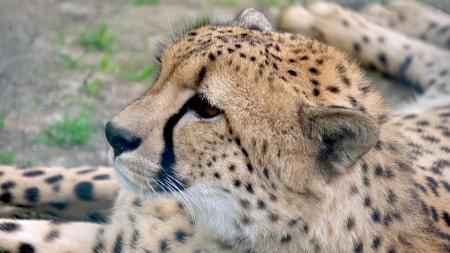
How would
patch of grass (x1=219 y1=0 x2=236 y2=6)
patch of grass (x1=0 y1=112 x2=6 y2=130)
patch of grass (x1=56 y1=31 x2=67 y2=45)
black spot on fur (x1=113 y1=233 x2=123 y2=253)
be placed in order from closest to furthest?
black spot on fur (x1=113 y1=233 x2=123 y2=253) < patch of grass (x1=0 y1=112 x2=6 y2=130) < patch of grass (x1=56 y1=31 x2=67 y2=45) < patch of grass (x1=219 y1=0 x2=236 y2=6)

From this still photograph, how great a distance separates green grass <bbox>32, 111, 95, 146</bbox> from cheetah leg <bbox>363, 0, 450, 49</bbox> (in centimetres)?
198

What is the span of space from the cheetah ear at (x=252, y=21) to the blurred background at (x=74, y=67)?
0.55 metres

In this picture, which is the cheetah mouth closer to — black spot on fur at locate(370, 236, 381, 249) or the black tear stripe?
the black tear stripe

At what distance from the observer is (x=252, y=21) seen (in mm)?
2553

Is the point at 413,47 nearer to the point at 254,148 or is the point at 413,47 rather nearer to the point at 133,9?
the point at 133,9

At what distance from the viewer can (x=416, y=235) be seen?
2.27 meters

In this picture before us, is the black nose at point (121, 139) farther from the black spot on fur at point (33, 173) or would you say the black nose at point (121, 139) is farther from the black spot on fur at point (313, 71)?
the black spot on fur at point (33, 173)

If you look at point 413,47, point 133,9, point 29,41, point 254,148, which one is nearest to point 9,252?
point 254,148

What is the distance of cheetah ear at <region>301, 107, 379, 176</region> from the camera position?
1.95 m

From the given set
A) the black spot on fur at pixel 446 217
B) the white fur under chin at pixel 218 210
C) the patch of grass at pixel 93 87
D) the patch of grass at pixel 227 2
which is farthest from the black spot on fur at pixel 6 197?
the patch of grass at pixel 227 2

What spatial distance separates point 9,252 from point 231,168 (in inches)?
42.8

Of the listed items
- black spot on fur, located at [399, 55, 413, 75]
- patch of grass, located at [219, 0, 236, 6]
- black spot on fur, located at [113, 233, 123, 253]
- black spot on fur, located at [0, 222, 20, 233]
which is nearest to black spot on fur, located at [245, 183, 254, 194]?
black spot on fur, located at [113, 233, 123, 253]

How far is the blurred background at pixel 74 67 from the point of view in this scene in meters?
3.54

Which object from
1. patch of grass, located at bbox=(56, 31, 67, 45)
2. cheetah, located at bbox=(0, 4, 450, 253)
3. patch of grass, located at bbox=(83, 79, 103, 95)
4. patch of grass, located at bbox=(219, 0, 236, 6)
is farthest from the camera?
patch of grass, located at bbox=(219, 0, 236, 6)
